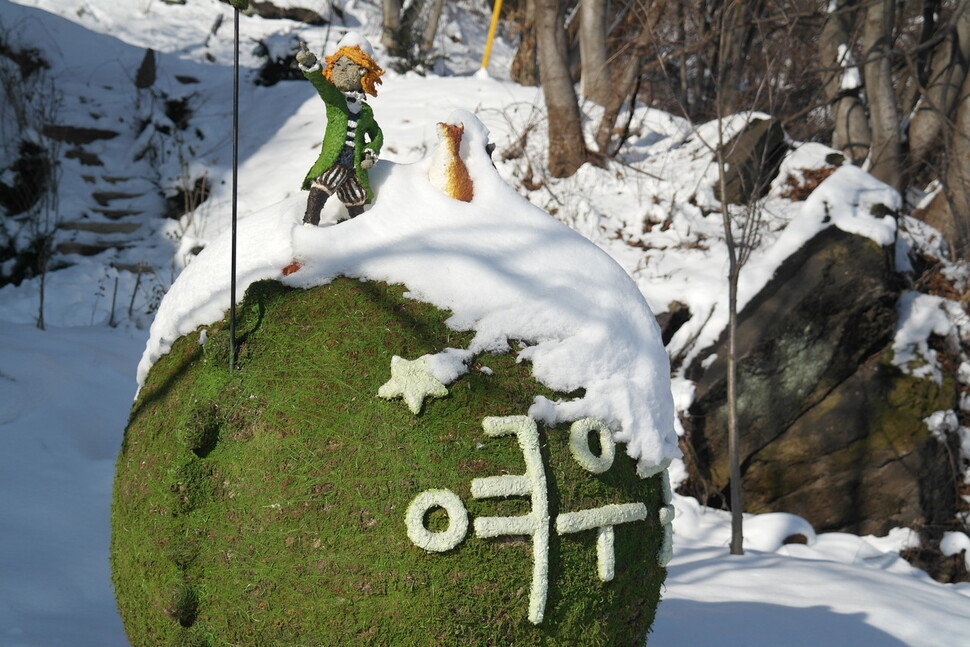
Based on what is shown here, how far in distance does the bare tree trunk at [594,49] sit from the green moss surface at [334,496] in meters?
8.50

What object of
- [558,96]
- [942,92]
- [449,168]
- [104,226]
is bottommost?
[104,226]

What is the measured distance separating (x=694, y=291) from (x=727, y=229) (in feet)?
4.88

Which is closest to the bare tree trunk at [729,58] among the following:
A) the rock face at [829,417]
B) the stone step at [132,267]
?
the rock face at [829,417]

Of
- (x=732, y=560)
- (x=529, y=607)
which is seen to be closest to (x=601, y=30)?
(x=732, y=560)

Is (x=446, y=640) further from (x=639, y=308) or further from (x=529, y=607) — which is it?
(x=639, y=308)

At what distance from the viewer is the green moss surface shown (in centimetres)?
184

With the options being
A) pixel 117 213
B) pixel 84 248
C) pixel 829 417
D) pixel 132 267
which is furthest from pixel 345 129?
pixel 117 213

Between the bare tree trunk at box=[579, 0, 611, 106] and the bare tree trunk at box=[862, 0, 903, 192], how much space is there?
2886 millimetres

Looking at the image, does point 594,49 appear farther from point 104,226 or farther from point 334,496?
point 334,496

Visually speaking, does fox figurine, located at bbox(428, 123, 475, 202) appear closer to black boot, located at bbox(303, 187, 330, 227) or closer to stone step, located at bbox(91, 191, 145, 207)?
black boot, located at bbox(303, 187, 330, 227)

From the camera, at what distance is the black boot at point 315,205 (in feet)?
7.29

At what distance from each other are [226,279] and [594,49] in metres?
8.78

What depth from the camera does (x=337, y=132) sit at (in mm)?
2316

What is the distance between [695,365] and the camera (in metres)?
6.36
